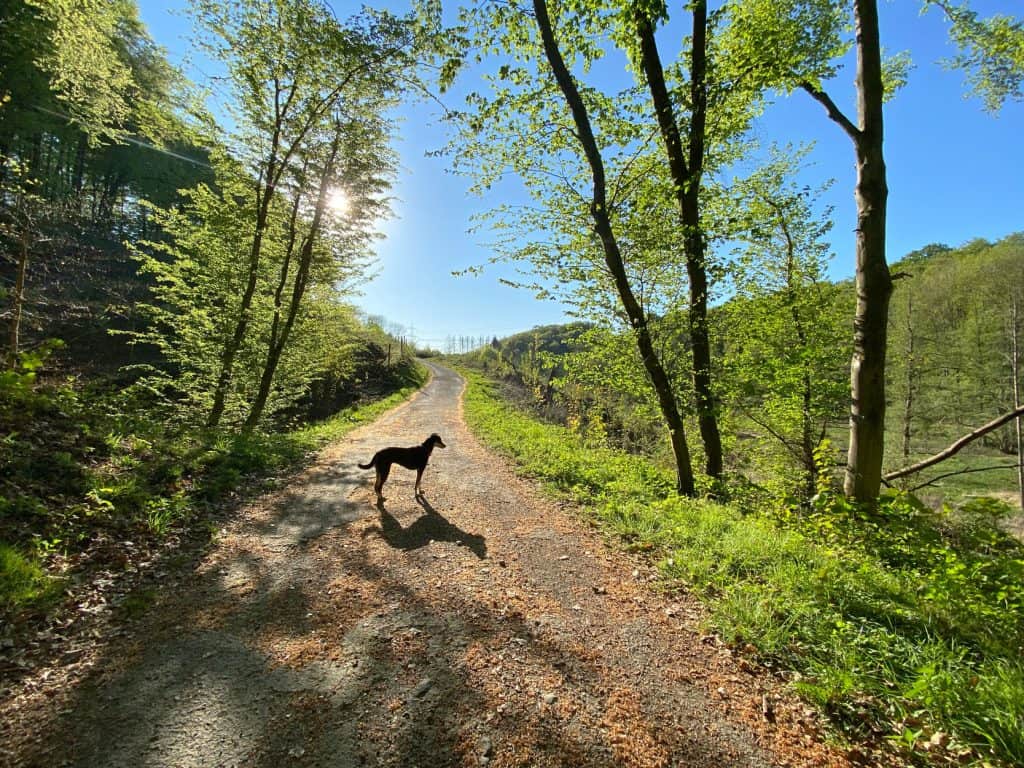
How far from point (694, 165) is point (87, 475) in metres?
9.90

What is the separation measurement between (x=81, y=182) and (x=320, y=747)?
50824 millimetres

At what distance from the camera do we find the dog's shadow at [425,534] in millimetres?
4742

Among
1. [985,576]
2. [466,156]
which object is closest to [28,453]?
[466,156]

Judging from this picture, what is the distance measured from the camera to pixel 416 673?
2.75m

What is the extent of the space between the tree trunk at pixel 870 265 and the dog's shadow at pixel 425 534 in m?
4.62

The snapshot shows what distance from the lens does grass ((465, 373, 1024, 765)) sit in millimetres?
2318

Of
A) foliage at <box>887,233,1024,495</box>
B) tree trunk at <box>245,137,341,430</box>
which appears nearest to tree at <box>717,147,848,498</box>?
tree trunk at <box>245,137,341,430</box>

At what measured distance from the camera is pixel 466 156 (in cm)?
735

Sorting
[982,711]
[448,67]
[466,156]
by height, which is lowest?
[982,711]

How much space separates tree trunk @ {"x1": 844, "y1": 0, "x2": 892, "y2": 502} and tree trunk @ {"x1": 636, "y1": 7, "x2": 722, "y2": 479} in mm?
1995

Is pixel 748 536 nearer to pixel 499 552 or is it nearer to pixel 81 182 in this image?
pixel 499 552

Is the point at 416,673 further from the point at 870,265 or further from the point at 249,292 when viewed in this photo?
the point at 249,292

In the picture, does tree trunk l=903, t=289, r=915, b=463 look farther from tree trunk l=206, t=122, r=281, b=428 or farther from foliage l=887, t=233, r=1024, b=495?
tree trunk l=206, t=122, r=281, b=428

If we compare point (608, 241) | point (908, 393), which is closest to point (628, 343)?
point (608, 241)
